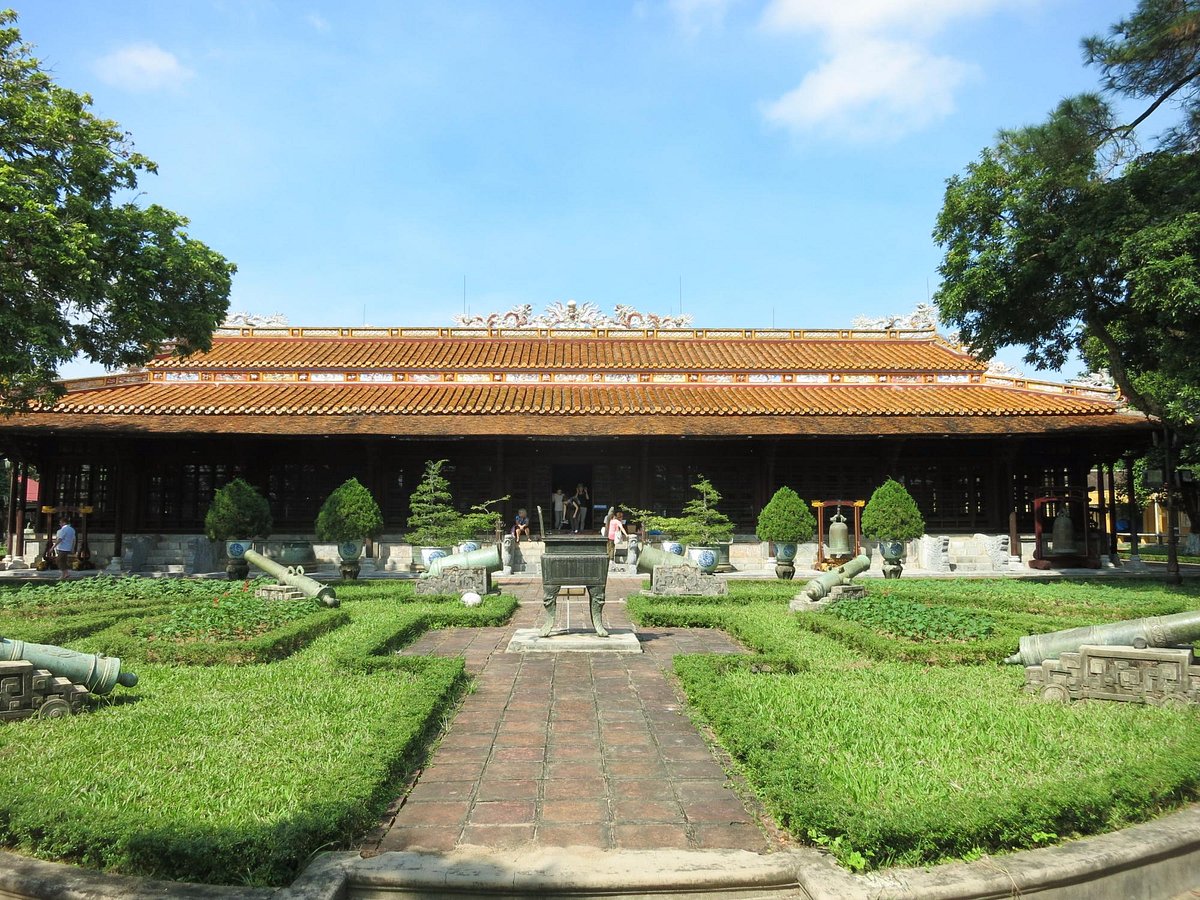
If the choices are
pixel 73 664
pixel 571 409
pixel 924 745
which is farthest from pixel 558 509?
pixel 924 745

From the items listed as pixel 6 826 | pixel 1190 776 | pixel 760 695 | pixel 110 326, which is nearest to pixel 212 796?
pixel 6 826

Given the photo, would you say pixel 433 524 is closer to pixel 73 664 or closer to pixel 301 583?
pixel 301 583

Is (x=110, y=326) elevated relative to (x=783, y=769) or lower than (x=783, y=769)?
elevated

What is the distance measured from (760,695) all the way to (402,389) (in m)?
16.7

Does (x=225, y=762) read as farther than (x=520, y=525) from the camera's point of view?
No

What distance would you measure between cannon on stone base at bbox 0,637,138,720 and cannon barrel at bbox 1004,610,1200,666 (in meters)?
6.76

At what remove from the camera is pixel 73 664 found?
5.57 metres

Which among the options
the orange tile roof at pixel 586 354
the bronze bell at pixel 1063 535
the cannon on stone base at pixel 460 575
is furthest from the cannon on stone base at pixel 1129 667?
the orange tile roof at pixel 586 354

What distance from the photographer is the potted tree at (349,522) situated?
15.4 m

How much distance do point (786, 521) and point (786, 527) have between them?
12 centimetres

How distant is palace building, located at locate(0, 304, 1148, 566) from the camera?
18.1m

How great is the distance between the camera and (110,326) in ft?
47.3

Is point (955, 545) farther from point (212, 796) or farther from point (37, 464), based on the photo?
point (37, 464)

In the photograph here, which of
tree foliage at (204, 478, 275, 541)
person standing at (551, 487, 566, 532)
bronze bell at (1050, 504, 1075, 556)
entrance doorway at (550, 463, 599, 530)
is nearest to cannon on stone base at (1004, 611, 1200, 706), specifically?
bronze bell at (1050, 504, 1075, 556)
